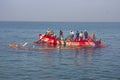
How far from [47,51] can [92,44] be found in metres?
7.10

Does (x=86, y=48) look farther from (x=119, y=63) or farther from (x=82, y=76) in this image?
(x=82, y=76)

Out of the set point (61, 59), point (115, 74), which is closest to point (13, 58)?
point (61, 59)

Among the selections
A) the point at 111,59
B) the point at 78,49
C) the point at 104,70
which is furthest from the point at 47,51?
the point at 104,70

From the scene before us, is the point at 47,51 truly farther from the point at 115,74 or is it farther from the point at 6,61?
the point at 115,74

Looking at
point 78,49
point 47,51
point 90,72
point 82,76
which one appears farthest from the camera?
point 78,49

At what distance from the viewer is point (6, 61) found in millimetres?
31641

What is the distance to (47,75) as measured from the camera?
24703 millimetres

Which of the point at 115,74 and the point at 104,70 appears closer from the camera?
the point at 115,74

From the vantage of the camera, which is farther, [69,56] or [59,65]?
[69,56]

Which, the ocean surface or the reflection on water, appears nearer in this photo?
the ocean surface

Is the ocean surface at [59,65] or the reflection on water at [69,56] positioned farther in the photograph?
the reflection on water at [69,56]

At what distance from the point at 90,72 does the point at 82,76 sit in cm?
181

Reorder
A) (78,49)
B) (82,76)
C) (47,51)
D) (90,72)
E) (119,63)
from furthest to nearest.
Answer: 1. (78,49)
2. (47,51)
3. (119,63)
4. (90,72)
5. (82,76)

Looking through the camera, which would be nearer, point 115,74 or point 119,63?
point 115,74
